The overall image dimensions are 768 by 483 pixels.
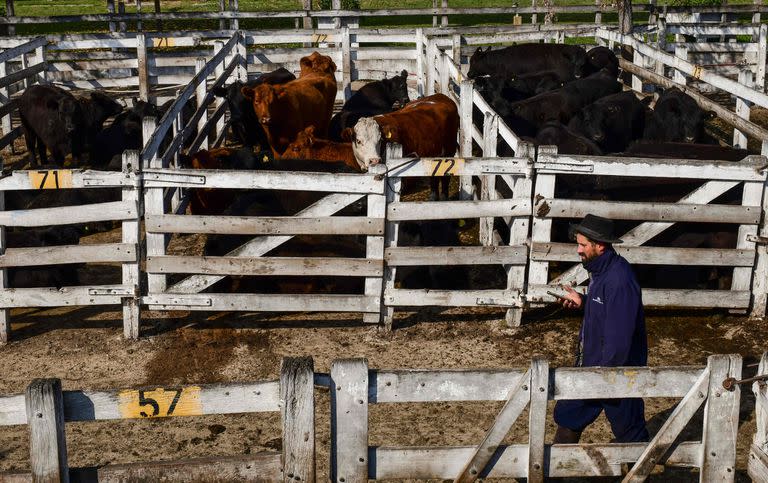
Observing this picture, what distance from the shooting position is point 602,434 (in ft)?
22.6

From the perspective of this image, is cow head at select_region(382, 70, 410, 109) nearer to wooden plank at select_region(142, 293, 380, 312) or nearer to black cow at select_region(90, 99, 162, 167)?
→ black cow at select_region(90, 99, 162, 167)

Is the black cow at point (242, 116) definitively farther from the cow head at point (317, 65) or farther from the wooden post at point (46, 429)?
the wooden post at point (46, 429)

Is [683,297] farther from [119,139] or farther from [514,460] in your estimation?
[119,139]

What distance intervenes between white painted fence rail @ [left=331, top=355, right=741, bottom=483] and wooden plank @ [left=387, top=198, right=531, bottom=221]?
3572 millimetres

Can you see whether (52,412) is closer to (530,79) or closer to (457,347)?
(457,347)

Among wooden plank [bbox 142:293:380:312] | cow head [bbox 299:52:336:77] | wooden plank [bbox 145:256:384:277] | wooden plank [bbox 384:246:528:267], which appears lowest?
wooden plank [bbox 142:293:380:312]

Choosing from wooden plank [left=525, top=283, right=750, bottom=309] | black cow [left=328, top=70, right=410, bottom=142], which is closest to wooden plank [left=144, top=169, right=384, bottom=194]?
wooden plank [left=525, top=283, right=750, bottom=309]

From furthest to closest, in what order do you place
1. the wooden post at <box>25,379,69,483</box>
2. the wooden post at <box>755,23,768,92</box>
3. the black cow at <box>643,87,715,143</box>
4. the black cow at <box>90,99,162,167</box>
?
the wooden post at <box>755,23,768,92</box> → the black cow at <box>90,99,162,167</box> → the black cow at <box>643,87,715,143</box> → the wooden post at <box>25,379,69,483</box>

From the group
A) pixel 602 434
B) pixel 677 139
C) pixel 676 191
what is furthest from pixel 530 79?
pixel 602 434

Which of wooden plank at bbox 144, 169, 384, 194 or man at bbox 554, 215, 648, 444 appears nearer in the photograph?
man at bbox 554, 215, 648, 444

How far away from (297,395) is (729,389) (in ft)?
6.98

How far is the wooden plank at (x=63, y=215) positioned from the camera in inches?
328

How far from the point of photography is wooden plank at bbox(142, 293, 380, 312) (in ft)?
28.2

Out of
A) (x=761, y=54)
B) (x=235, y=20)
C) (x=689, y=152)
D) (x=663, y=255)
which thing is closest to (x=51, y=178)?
(x=663, y=255)
